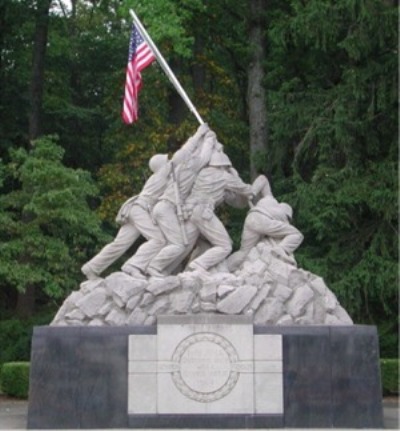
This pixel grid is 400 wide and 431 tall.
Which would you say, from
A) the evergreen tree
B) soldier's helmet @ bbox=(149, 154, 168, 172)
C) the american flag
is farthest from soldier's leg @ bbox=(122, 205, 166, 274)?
the evergreen tree

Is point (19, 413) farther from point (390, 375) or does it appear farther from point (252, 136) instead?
point (252, 136)

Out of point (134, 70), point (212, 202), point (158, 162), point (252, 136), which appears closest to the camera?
point (212, 202)

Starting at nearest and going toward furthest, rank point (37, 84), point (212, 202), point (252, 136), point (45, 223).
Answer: point (212, 202) < point (45, 223) < point (252, 136) < point (37, 84)

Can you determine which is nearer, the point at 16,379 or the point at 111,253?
the point at 111,253

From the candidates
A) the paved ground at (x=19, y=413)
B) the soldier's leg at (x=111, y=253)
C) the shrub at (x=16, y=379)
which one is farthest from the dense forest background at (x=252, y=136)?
the soldier's leg at (x=111, y=253)

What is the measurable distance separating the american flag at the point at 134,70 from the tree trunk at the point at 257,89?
26.1ft

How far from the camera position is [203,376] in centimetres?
1736

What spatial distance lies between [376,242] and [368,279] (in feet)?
3.61

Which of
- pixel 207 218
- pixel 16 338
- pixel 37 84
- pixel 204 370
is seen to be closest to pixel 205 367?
pixel 204 370

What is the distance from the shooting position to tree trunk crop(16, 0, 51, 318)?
31109 millimetres

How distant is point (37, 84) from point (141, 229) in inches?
561

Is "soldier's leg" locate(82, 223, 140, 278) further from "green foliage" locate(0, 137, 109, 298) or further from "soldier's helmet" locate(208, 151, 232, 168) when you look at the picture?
"green foliage" locate(0, 137, 109, 298)

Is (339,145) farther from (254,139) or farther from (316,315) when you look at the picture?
(316,315)

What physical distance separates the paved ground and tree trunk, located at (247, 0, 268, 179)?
25.7 ft
